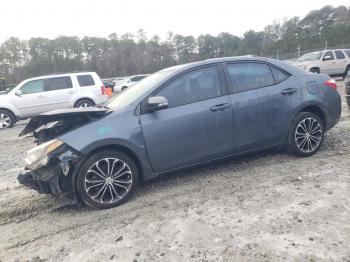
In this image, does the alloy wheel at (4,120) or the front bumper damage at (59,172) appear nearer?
the front bumper damage at (59,172)

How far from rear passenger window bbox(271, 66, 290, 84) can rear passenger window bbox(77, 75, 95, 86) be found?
897cm

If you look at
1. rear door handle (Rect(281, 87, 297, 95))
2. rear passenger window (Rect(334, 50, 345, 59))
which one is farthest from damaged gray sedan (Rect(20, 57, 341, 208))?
A: rear passenger window (Rect(334, 50, 345, 59))

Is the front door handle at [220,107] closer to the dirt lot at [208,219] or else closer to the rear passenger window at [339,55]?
the dirt lot at [208,219]

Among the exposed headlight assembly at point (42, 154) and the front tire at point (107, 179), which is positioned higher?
the exposed headlight assembly at point (42, 154)

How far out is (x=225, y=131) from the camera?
4.18 meters

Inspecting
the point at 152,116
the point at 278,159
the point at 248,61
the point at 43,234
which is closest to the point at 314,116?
the point at 278,159

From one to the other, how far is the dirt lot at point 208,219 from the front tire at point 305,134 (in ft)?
0.61

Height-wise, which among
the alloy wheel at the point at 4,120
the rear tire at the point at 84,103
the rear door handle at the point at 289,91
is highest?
the rear door handle at the point at 289,91

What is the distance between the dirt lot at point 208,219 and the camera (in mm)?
2727

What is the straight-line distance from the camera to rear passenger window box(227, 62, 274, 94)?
4.37 meters

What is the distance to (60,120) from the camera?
3.88 metres

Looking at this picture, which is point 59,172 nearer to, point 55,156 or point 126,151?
point 55,156

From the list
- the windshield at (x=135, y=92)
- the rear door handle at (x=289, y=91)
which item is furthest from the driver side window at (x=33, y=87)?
the rear door handle at (x=289, y=91)

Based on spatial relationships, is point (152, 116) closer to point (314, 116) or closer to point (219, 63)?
point (219, 63)
